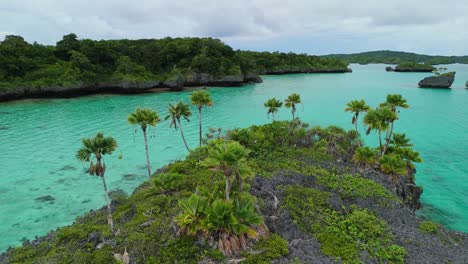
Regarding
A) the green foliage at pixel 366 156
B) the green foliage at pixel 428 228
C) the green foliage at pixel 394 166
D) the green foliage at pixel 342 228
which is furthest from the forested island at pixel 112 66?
the green foliage at pixel 428 228

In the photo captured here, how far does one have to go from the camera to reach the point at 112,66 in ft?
289

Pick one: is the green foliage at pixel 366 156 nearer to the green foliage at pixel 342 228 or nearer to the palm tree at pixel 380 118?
the palm tree at pixel 380 118

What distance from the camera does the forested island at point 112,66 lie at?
2844 inches

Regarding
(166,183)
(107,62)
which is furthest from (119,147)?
(107,62)

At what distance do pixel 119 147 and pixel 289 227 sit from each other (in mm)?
29646

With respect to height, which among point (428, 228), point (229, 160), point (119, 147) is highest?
point (229, 160)

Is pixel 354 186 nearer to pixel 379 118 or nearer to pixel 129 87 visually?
pixel 379 118

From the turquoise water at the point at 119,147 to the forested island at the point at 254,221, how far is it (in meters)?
4.80

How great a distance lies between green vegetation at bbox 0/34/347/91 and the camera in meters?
73.2

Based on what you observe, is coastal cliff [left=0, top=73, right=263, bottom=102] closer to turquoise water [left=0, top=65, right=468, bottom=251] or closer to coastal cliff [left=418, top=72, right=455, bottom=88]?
turquoise water [left=0, top=65, right=468, bottom=251]

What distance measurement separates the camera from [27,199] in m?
25.8

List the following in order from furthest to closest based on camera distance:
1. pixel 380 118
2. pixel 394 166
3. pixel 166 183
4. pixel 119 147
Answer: pixel 119 147 → pixel 380 118 → pixel 394 166 → pixel 166 183

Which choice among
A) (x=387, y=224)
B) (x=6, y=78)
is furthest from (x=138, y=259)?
(x=6, y=78)

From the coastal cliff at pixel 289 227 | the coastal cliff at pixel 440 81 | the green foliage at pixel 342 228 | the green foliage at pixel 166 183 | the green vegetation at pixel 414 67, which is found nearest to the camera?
the coastal cliff at pixel 289 227
